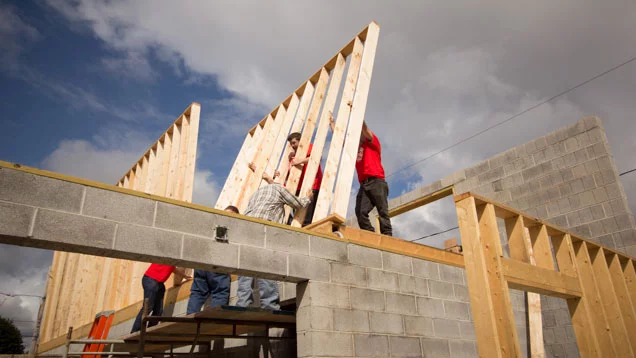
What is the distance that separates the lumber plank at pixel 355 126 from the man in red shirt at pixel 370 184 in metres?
0.53

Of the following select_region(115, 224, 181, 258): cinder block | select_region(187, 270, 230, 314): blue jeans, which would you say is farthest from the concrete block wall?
select_region(115, 224, 181, 258): cinder block

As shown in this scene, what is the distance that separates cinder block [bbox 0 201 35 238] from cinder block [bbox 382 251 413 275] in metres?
3.04

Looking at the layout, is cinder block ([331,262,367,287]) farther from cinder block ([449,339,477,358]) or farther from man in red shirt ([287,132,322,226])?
man in red shirt ([287,132,322,226])

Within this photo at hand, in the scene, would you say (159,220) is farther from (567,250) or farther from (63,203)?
(567,250)

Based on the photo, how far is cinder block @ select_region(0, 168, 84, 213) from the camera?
261cm

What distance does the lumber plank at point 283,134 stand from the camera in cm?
634

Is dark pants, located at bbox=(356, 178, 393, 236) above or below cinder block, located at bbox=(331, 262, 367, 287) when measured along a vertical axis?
above

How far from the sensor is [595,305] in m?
4.59

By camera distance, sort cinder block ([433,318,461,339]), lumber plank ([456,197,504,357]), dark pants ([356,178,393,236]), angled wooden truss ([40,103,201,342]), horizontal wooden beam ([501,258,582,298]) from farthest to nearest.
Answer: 1. angled wooden truss ([40,103,201,342])
2. dark pants ([356,178,393,236])
3. cinder block ([433,318,461,339])
4. horizontal wooden beam ([501,258,582,298])
5. lumber plank ([456,197,504,357])

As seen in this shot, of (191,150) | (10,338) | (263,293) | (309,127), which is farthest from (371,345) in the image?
(10,338)

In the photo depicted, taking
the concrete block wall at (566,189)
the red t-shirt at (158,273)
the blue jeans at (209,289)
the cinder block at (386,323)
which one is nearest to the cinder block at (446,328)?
the cinder block at (386,323)

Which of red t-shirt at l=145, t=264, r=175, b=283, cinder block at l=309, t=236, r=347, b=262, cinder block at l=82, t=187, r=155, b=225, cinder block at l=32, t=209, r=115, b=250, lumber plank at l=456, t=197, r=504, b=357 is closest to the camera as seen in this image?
cinder block at l=32, t=209, r=115, b=250

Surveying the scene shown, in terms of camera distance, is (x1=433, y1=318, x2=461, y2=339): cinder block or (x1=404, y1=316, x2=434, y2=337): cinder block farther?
(x1=433, y1=318, x2=461, y2=339): cinder block

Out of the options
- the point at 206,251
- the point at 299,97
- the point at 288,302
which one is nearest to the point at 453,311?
the point at 288,302
